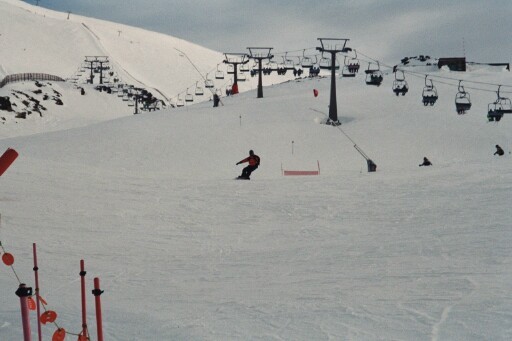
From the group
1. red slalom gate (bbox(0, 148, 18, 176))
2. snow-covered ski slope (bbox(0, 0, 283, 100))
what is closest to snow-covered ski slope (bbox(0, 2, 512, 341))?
red slalom gate (bbox(0, 148, 18, 176))

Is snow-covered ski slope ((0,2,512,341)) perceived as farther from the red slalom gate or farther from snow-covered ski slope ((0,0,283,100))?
snow-covered ski slope ((0,0,283,100))

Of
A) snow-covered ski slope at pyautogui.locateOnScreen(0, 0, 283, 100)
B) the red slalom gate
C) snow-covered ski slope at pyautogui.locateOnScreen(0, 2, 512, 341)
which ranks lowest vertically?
snow-covered ski slope at pyautogui.locateOnScreen(0, 2, 512, 341)

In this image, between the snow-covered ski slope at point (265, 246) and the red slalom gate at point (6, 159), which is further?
the snow-covered ski slope at point (265, 246)

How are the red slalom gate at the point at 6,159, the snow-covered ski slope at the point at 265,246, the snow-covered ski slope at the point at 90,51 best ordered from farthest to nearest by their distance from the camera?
the snow-covered ski slope at the point at 90,51
the snow-covered ski slope at the point at 265,246
the red slalom gate at the point at 6,159

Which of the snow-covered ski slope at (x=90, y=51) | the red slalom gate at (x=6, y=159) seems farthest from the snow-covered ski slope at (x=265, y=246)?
the snow-covered ski slope at (x=90, y=51)

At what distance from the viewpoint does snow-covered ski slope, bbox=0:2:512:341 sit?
24.4 ft

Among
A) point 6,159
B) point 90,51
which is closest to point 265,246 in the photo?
point 6,159

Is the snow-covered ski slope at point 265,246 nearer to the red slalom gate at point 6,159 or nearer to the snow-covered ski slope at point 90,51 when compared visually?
the red slalom gate at point 6,159

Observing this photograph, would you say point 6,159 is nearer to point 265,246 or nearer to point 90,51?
point 265,246

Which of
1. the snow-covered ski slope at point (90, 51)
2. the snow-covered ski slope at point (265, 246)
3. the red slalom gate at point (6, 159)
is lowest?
the snow-covered ski slope at point (265, 246)

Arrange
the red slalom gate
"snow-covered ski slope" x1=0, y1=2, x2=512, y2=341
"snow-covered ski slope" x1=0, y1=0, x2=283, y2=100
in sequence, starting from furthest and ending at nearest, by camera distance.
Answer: "snow-covered ski slope" x1=0, y1=0, x2=283, y2=100
"snow-covered ski slope" x1=0, y1=2, x2=512, y2=341
the red slalom gate

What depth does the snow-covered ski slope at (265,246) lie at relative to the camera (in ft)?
24.4

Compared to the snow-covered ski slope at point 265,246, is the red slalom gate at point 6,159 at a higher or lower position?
higher

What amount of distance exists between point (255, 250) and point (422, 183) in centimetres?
832
